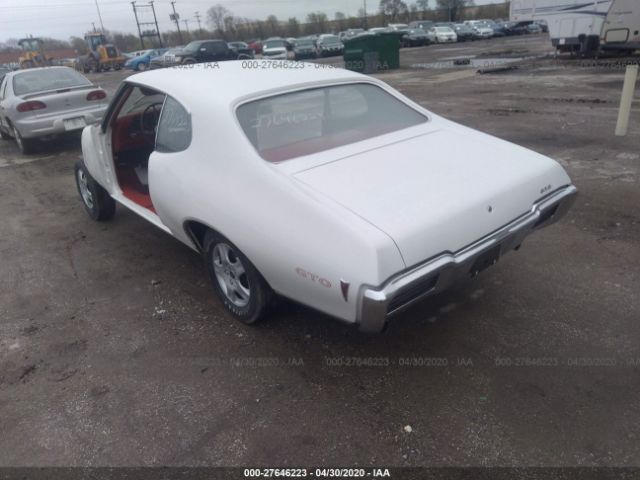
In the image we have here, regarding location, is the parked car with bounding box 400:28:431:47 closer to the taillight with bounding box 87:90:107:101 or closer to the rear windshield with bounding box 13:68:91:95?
the rear windshield with bounding box 13:68:91:95

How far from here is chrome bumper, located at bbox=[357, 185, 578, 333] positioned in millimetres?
2191

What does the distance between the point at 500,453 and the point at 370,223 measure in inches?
48.3

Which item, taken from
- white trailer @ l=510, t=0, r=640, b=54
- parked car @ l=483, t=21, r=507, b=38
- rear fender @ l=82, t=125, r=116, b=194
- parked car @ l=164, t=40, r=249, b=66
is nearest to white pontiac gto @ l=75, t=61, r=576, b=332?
rear fender @ l=82, t=125, r=116, b=194

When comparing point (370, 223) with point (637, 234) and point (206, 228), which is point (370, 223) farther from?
point (637, 234)

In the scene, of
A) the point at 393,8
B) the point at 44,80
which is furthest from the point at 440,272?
the point at 393,8

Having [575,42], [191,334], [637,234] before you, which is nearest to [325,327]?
[191,334]

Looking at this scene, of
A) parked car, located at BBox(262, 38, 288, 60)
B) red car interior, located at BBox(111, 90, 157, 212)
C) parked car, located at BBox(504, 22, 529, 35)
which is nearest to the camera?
red car interior, located at BBox(111, 90, 157, 212)

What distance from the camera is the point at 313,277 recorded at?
Answer: 2402 millimetres

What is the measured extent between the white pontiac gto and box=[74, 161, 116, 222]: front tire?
144 centimetres

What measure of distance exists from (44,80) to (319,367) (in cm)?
878

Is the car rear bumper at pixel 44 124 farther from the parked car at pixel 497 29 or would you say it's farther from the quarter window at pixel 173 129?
the parked car at pixel 497 29

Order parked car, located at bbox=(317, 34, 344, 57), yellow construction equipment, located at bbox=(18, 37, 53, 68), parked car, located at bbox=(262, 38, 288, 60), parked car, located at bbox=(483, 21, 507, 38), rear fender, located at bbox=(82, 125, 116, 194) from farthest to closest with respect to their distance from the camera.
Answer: parked car, located at bbox=(483, 21, 507, 38) < yellow construction equipment, located at bbox=(18, 37, 53, 68) < parked car, located at bbox=(317, 34, 344, 57) < parked car, located at bbox=(262, 38, 288, 60) < rear fender, located at bbox=(82, 125, 116, 194)

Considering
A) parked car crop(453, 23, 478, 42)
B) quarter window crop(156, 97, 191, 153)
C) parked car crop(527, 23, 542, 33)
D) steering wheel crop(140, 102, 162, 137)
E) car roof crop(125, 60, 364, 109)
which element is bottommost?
parked car crop(527, 23, 542, 33)

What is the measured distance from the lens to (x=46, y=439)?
8.18ft
